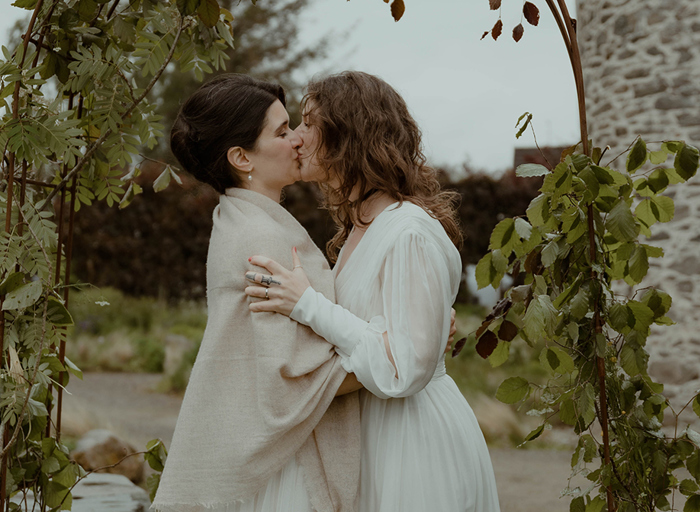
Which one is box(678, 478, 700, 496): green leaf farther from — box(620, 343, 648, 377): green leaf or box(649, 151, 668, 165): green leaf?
box(649, 151, 668, 165): green leaf

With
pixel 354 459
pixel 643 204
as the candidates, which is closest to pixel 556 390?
pixel 643 204

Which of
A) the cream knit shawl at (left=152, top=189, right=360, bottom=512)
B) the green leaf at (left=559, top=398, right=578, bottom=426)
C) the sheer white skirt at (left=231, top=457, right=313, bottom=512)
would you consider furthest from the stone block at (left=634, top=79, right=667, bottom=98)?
the sheer white skirt at (left=231, top=457, right=313, bottom=512)

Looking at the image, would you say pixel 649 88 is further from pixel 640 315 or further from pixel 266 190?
pixel 266 190

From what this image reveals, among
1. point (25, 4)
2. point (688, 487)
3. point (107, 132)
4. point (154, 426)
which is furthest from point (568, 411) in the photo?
point (154, 426)

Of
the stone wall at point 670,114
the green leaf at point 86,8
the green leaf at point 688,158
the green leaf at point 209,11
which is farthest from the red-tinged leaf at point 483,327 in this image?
the stone wall at point 670,114

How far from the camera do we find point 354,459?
179 centimetres

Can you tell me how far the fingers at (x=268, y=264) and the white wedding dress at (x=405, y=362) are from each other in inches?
3.9

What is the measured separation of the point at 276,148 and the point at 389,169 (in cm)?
34

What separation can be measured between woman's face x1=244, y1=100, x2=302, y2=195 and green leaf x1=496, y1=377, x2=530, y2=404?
852mm

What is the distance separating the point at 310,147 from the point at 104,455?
3.68 m

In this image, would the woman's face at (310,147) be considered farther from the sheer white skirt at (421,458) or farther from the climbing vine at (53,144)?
the sheer white skirt at (421,458)

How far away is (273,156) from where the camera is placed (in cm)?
204

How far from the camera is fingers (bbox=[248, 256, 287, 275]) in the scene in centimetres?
179

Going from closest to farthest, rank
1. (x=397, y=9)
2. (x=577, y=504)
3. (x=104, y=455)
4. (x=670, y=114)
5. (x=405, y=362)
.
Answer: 1. (x=405, y=362)
2. (x=397, y=9)
3. (x=577, y=504)
4. (x=104, y=455)
5. (x=670, y=114)
